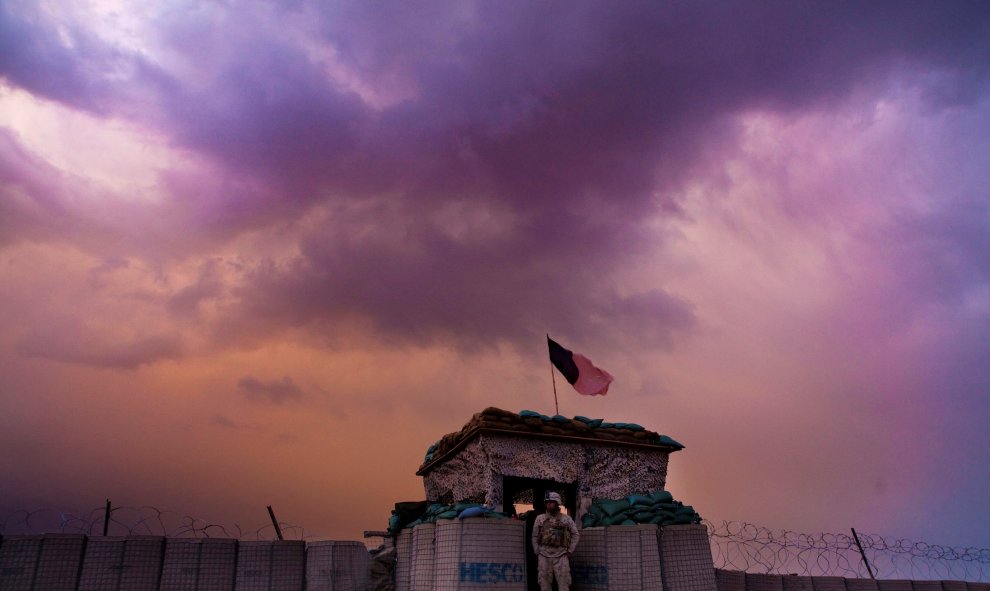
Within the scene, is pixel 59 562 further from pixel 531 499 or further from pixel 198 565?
pixel 531 499

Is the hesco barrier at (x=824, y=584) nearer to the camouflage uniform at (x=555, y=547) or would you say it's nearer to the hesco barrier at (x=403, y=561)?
the camouflage uniform at (x=555, y=547)

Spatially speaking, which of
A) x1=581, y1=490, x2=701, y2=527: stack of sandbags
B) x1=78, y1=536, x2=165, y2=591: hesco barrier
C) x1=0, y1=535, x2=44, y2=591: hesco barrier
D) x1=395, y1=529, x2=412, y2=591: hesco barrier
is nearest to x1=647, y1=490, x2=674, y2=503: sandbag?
x1=581, y1=490, x2=701, y2=527: stack of sandbags

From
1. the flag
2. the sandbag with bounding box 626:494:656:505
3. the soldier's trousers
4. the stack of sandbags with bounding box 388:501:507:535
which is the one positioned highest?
the flag

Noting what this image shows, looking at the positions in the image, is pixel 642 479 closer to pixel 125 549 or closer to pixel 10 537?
pixel 125 549

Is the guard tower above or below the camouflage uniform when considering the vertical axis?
above

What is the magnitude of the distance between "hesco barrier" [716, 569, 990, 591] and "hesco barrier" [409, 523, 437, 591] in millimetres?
5388

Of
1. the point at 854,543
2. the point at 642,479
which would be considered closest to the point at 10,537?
the point at 642,479

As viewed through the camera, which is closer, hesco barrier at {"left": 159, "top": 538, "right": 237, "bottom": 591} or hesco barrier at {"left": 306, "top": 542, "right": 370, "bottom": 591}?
hesco barrier at {"left": 159, "top": 538, "right": 237, "bottom": 591}

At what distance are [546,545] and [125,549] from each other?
6577 millimetres

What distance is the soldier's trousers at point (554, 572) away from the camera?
1067 cm

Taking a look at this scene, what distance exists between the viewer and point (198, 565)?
1093cm

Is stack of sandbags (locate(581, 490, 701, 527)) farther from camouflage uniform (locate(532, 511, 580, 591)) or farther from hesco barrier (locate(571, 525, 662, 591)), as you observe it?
camouflage uniform (locate(532, 511, 580, 591))

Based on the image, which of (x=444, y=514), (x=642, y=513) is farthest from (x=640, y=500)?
(x=444, y=514)

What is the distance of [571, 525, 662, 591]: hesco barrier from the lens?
10.7 m
